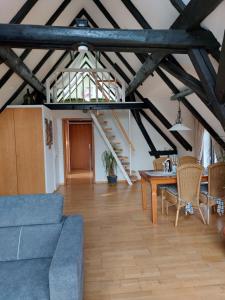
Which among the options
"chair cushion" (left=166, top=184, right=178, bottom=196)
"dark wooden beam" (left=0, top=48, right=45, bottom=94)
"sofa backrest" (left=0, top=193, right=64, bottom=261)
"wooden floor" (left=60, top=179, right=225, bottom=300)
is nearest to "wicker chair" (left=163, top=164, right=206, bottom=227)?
"chair cushion" (left=166, top=184, right=178, bottom=196)

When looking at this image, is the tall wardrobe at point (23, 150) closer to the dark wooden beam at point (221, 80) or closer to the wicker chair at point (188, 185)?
the wicker chair at point (188, 185)

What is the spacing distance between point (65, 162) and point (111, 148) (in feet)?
5.42

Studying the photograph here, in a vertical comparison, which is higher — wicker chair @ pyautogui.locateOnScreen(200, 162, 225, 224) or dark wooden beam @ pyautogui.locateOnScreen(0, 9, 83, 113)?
dark wooden beam @ pyautogui.locateOnScreen(0, 9, 83, 113)

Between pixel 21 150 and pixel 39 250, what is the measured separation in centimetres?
365

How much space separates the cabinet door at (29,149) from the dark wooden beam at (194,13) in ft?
11.9

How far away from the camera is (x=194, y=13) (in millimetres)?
2330

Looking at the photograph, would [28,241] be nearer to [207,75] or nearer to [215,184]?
[207,75]

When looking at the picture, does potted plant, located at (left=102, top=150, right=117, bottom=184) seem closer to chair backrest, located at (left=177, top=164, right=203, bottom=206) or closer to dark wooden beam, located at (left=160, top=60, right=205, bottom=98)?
chair backrest, located at (left=177, top=164, right=203, bottom=206)

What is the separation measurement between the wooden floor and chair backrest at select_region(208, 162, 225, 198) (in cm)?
51

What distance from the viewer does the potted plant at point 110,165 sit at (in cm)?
710

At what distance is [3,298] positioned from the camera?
1466 millimetres

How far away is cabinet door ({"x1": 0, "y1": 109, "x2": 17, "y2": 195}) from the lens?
17.0 feet

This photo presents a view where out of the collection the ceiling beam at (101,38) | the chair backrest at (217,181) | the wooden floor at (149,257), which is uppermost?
the ceiling beam at (101,38)

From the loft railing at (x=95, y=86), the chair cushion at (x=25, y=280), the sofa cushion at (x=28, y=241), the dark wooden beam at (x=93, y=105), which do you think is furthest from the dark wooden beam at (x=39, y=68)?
the chair cushion at (x=25, y=280)
